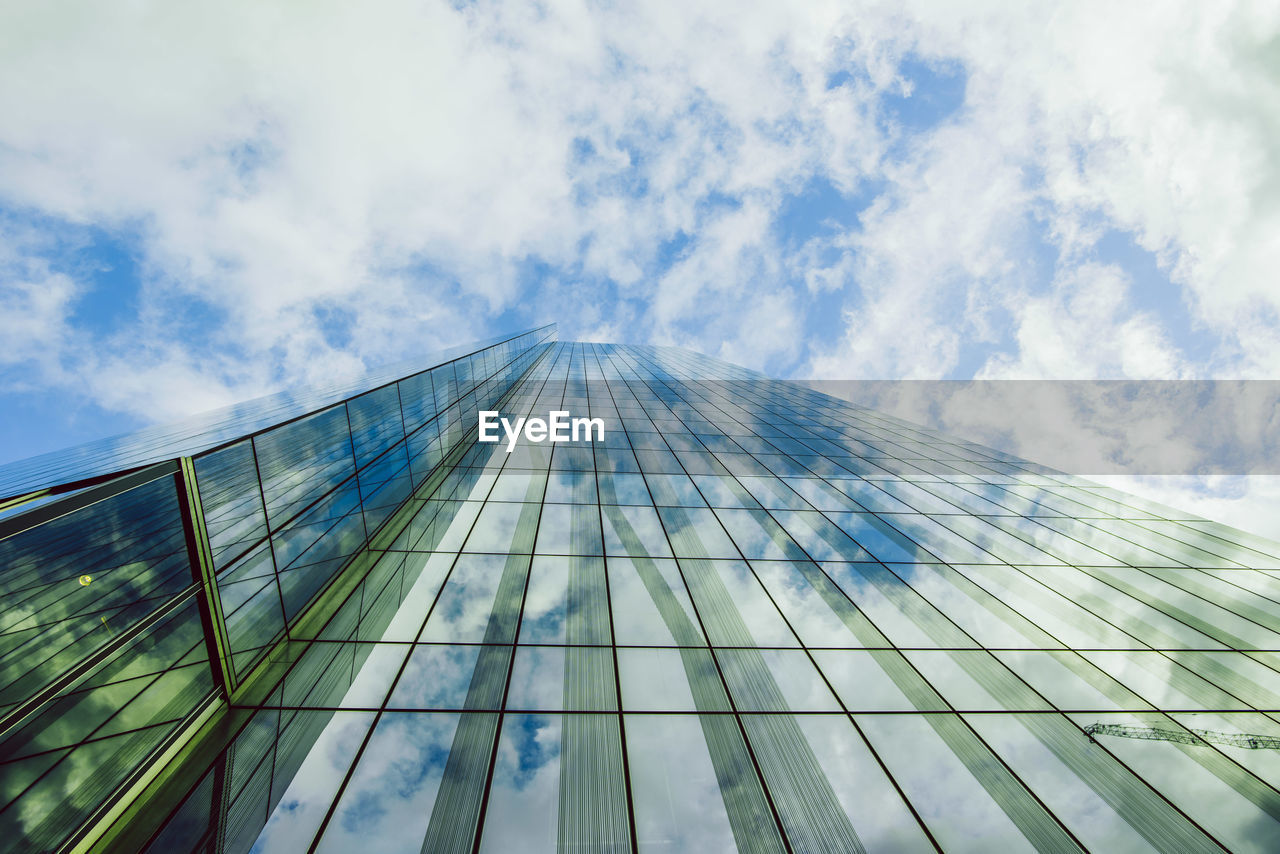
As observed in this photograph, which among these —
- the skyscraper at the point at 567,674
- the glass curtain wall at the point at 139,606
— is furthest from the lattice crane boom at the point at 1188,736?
the glass curtain wall at the point at 139,606

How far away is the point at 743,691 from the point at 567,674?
292cm

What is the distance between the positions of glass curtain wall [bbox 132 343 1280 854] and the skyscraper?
0.15 feet

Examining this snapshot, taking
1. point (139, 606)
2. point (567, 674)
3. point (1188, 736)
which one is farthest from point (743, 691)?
point (139, 606)

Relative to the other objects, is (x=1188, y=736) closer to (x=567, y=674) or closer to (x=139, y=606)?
(x=567, y=674)

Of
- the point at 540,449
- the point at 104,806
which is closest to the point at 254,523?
the point at 104,806

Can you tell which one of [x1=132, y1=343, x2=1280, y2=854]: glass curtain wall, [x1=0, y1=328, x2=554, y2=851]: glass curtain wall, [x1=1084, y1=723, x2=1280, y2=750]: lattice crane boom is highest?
[x1=0, y1=328, x2=554, y2=851]: glass curtain wall

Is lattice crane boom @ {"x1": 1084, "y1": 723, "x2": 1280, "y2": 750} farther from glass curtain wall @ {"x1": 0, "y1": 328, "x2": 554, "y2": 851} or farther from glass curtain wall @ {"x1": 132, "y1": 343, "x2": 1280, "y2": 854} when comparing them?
glass curtain wall @ {"x1": 0, "y1": 328, "x2": 554, "y2": 851}

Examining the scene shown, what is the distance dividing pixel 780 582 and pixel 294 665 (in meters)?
9.26

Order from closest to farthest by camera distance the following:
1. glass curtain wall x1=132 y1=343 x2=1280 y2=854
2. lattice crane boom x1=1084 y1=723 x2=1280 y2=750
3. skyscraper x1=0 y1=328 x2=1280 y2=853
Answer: skyscraper x1=0 y1=328 x2=1280 y2=853 < glass curtain wall x1=132 y1=343 x2=1280 y2=854 < lattice crane boom x1=1084 y1=723 x2=1280 y2=750

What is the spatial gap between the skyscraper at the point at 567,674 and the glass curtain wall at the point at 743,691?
0.15ft

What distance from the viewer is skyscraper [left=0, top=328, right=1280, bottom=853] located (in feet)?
16.8

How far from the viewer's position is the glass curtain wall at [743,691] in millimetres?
5531

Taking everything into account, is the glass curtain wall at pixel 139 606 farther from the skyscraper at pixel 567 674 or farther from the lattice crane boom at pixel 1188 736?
the lattice crane boom at pixel 1188 736

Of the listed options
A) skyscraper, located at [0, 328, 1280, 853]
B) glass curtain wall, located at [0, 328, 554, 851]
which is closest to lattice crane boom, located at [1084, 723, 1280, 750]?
skyscraper, located at [0, 328, 1280, 853]
